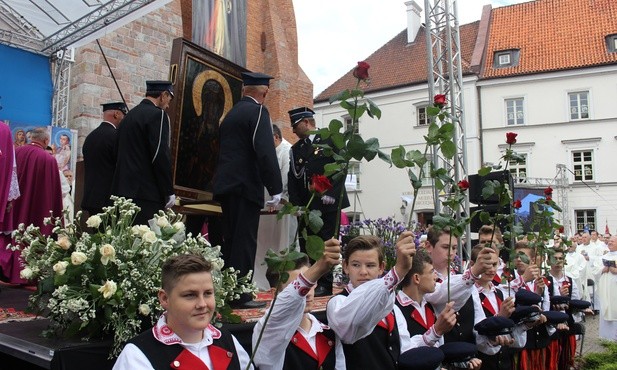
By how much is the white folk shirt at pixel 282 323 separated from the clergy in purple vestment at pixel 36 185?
456cm

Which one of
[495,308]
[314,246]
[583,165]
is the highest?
[583,165]

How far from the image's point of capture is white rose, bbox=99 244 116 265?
3.10 m

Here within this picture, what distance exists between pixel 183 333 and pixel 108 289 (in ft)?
2.09

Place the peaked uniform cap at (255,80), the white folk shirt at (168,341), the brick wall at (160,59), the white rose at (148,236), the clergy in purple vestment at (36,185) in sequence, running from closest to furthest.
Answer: the white folk shirt at (168,341), the white rose at (148,236), the peaked uniform cap at (255,80), the clergy in purple vestment at (36,185), the brick wall at (160,59)

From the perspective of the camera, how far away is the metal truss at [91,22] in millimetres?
9750

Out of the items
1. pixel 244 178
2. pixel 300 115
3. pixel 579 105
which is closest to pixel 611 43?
pixel 579 105

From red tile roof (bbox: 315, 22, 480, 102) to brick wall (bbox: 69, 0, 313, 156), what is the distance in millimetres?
18622

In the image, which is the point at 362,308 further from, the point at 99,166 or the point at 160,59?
the point at 160,59

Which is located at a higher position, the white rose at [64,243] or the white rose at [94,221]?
the white rose at [94,221]

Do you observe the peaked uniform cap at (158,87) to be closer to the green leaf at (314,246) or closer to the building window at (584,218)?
the green leaf at (314,246)

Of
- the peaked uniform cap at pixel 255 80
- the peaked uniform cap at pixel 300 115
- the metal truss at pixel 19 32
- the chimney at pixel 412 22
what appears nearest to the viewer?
the peaked uniform cap at pixel 255 80

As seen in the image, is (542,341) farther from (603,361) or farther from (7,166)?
(7,166)

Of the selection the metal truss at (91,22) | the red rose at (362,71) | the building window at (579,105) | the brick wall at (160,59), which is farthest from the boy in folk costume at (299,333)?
the building window at (579,105)

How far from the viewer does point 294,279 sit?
3148mm
